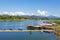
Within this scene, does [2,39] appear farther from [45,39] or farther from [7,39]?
[45,39]

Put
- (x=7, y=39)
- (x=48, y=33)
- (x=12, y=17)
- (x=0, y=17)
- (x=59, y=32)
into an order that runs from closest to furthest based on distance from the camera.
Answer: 1. (x=7, y=39)
2. (x=59, y=32)
3. (x=48, y=33)
4. (x=0, y=17)
5. (x=12, y=17)

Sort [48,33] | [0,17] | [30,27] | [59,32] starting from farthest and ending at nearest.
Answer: [0,17] < [30,27] < [48,33] < [59,32]

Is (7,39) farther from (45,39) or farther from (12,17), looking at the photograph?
(12,17)

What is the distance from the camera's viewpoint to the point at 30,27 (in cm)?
5053

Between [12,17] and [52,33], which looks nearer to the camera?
[52,33]

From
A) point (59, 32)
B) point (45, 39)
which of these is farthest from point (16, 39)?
Answer: point (59, 32)

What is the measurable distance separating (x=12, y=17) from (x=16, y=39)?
103m

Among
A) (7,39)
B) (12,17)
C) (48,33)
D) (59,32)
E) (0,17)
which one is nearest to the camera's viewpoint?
(7,39)

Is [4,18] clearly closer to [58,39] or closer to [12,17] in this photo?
[12,17]

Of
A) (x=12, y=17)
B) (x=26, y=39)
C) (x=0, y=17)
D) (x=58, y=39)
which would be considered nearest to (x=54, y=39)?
(x=58, y=39)

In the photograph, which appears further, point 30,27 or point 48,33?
point 30,27

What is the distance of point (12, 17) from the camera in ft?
433

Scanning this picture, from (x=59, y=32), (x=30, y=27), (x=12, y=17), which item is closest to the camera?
(x=59, y=32)

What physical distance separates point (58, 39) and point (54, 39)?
78 cm
